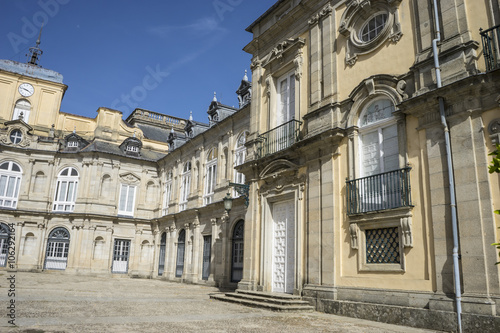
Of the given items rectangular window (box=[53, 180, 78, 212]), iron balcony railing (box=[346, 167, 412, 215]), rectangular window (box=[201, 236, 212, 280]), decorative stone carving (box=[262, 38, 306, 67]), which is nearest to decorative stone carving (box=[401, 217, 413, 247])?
iron balcony railing (box=[346, 167, 412, 215])

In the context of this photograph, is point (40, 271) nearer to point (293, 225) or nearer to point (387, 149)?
point (293, 225)

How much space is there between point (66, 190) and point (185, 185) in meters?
9.03

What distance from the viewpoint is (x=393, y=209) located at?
876 cm

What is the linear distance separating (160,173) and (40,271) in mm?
9966

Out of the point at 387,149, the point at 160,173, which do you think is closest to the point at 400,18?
the point at 387,149

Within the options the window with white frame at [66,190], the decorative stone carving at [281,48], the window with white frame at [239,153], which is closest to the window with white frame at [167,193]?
the window with white frame at [66,190]

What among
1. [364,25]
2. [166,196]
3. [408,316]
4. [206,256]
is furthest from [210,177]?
[408,316]

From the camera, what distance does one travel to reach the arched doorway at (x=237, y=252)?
1859cm

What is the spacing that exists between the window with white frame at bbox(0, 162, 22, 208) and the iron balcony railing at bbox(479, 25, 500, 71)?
28.2 m

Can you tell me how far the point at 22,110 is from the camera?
1206 inches

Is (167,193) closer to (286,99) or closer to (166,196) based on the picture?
(166,196)

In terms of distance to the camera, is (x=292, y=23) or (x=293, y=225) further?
(x=292, y=23)

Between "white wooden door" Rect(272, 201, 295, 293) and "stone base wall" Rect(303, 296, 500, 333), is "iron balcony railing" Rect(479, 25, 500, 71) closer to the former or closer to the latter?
"stone base wall" Rect(303, 296, 500, 333)

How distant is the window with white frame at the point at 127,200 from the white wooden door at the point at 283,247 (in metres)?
19.1
